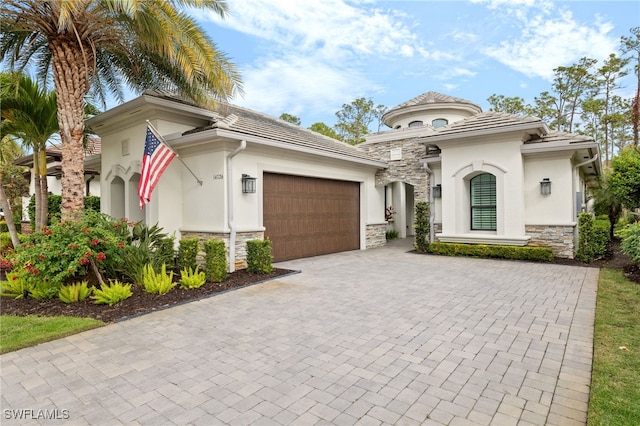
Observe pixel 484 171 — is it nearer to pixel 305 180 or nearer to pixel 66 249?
pixel 305 180

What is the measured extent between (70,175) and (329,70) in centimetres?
1341

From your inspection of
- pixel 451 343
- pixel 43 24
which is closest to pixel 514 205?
pixel 451 343

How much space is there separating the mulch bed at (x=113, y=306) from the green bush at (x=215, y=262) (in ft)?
1.41

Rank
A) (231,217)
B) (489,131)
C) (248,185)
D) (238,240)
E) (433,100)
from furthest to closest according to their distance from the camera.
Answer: (433,100) → (489,131) → (248,185) → (238,240) → (231,217)

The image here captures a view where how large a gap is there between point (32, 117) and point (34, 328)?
333 inches

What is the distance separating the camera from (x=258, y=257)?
28.2 feet

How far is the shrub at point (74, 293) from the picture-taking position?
6.11 metres

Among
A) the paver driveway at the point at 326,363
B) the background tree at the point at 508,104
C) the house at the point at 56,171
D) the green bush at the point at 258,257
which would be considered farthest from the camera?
the background tree at the point at 508,104

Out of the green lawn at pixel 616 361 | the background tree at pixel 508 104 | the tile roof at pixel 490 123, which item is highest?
the background tree at pixel 508 104

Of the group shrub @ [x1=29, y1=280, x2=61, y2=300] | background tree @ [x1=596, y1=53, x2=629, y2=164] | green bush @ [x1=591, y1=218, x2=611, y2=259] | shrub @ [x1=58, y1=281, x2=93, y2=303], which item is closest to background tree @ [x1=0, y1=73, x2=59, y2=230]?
shrub @ [x1=29, y1=280, x2=61, y2=300]

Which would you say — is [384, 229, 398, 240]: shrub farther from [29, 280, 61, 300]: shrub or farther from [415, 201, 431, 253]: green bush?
[29, 280, 61, 300]: shrub

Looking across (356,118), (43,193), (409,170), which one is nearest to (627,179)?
(409,170)

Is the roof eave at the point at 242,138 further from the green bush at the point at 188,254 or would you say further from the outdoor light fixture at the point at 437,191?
the outdoor light fixture at the point at 437,191

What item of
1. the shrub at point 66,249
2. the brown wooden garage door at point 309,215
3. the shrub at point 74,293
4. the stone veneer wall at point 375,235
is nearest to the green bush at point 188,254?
the shrub at point 66,249
